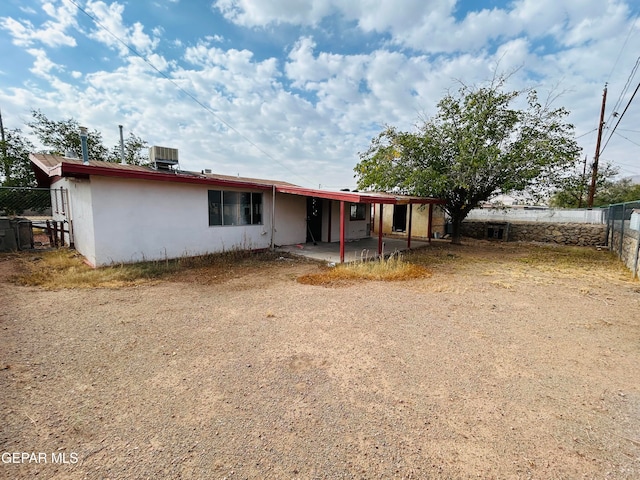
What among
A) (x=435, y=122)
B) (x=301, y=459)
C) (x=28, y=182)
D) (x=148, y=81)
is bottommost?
(x=301, y=459)

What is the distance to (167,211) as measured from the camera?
7.54 m

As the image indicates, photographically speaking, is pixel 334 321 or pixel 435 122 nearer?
pixel 334 321

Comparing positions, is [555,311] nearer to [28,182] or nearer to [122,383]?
[122,383]

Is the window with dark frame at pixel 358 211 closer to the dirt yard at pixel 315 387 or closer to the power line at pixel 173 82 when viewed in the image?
the power line at pixel 173 82

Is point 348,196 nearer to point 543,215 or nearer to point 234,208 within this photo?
point 234,208

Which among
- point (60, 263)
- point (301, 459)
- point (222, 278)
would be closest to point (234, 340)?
point (301, 459)

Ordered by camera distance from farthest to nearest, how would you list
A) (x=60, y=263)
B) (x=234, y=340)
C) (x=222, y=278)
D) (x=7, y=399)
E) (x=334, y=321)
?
(x=60, y=263) < (x=222, y=278) < (x=334, y=321) < (x=234, y=340) < (x=7, y=399)

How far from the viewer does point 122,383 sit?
258cm

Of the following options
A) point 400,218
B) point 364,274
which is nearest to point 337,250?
point 364,274

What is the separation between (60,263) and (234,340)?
636 cm

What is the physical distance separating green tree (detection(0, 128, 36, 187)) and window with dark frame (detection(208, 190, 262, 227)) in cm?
1312

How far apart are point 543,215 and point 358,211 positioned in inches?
340

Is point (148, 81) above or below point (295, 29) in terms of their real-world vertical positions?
below

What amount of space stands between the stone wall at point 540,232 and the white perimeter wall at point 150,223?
477 inches
